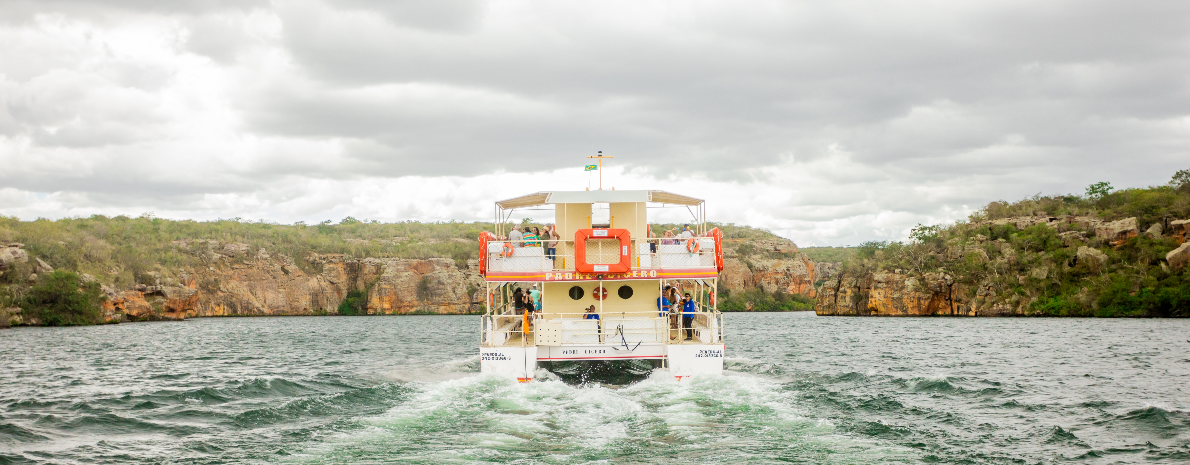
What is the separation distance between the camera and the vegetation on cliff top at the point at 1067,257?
74125 millimetres

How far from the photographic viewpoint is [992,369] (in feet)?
86.6

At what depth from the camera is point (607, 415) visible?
14922 millimetres

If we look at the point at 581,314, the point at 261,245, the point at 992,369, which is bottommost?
the point at 992,369

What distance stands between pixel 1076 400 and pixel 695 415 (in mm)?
10282

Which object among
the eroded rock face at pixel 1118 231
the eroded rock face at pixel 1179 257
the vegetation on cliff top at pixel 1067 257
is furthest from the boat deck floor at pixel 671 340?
the eroded rock face at pixel 1118 231

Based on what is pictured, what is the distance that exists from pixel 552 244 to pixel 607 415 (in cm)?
719

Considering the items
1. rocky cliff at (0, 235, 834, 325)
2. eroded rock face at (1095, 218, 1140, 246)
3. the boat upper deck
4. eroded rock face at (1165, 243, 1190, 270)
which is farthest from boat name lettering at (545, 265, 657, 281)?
rocky cliff at (0, 235, 834, 325)

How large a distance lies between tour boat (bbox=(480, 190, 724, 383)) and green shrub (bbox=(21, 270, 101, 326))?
69.2 meters

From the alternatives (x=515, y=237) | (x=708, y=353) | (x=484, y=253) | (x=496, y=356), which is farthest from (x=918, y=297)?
(x=496, y=356)

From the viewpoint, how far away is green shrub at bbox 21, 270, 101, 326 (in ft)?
233

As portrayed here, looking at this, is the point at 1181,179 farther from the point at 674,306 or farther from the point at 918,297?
the point at 674,306

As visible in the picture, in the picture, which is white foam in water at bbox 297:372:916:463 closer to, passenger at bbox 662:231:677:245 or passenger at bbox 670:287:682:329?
passenger at bbox 662:231:677:245

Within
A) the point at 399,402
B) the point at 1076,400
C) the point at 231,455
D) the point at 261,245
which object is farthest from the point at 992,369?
the point at 261,245

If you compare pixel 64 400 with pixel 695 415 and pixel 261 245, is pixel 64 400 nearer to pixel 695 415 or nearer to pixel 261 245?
pixel 695 415
